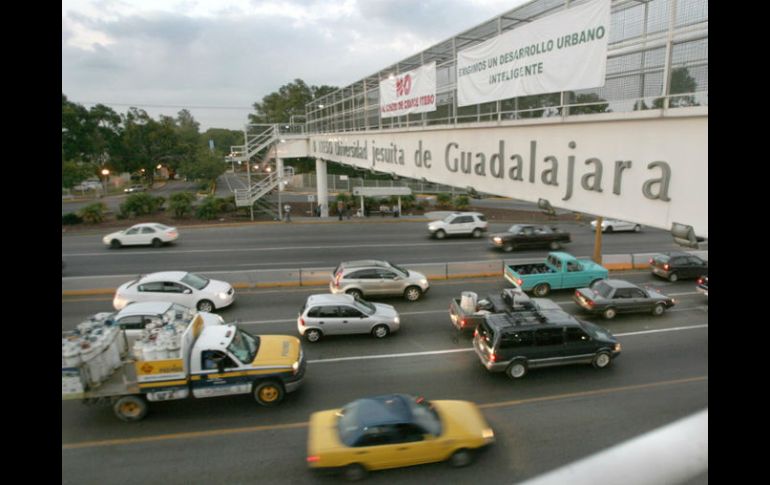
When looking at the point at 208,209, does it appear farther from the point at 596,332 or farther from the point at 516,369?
the point at 596,332

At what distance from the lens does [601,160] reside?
773cm

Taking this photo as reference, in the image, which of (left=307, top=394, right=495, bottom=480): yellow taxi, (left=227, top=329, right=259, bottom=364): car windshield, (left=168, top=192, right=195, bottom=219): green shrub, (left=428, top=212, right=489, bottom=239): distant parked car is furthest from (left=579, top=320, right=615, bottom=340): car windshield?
(left=168, top=192, right=195, bottom=219): green shrub

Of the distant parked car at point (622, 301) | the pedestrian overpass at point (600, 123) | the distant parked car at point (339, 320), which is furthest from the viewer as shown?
the distant parked car at point (622, 301)

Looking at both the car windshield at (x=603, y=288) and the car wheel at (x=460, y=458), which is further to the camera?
the car windshield at (x=603, y=288)

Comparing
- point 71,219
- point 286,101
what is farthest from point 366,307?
point 286,101

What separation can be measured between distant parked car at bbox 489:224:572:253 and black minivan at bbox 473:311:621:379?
40.4ft

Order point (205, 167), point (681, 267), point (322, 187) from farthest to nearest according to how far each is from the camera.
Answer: point (205, 167), point (322, 187), point (681, 267)

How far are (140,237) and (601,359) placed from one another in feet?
74.4

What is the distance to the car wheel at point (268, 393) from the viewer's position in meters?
9.18

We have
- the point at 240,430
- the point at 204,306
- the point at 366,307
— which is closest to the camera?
the point at 240,430

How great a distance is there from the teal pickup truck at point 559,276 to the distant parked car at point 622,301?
191 centimetres

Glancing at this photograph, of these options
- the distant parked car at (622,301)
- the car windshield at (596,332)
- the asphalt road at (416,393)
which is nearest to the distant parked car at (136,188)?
the asphalt road at (416,393)

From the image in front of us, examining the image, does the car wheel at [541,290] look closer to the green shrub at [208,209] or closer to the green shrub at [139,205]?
the green shrub at [208,209]

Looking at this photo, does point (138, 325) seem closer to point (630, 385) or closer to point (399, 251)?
point (630, 385)
